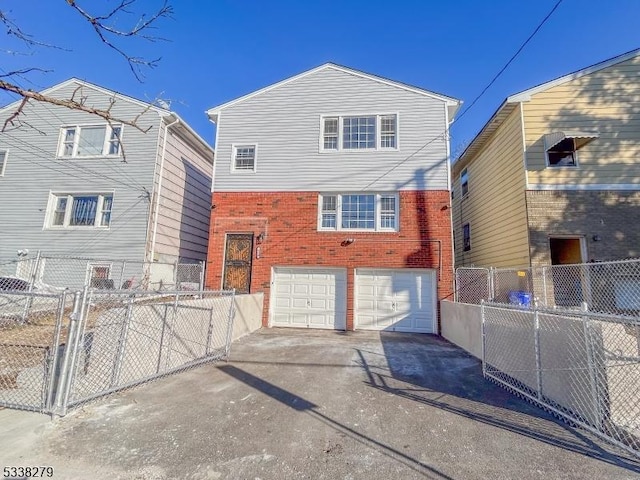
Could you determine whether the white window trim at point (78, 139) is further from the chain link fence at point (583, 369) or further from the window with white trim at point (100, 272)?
the chain link fence at point (583, 369)

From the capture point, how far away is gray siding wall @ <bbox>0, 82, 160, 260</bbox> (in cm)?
1174

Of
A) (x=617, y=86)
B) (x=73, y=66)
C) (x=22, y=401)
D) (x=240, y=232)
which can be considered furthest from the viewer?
(x=240, y=232)

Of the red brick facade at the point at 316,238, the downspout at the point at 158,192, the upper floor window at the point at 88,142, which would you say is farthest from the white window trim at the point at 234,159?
the upper floor window at the point at 88,142

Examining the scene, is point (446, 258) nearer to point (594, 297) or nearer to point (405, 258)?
point (405, 258)

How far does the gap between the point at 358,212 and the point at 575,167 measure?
649cm

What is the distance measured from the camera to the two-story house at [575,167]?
8.66m

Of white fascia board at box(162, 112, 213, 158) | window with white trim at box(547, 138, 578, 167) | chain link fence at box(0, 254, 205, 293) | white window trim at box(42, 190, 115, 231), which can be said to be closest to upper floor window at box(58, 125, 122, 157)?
white window trim at box(42, 190, 115, 231)

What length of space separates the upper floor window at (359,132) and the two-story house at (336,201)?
0.04m

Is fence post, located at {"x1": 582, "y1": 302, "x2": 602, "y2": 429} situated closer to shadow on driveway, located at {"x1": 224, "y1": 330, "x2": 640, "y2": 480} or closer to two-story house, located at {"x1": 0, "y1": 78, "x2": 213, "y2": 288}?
shadow on driveway, located at {"x1": 224, "y1": 330, "x2": 640, "y2": 480}

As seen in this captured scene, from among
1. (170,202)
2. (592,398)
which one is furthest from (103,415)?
(170,202)

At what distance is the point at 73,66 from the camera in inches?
182

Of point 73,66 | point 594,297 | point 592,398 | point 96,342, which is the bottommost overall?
point 592,398

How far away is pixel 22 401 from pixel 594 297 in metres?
12.0

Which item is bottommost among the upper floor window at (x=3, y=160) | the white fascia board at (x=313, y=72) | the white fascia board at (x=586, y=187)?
the white fascia board at (x=586, y=187)
